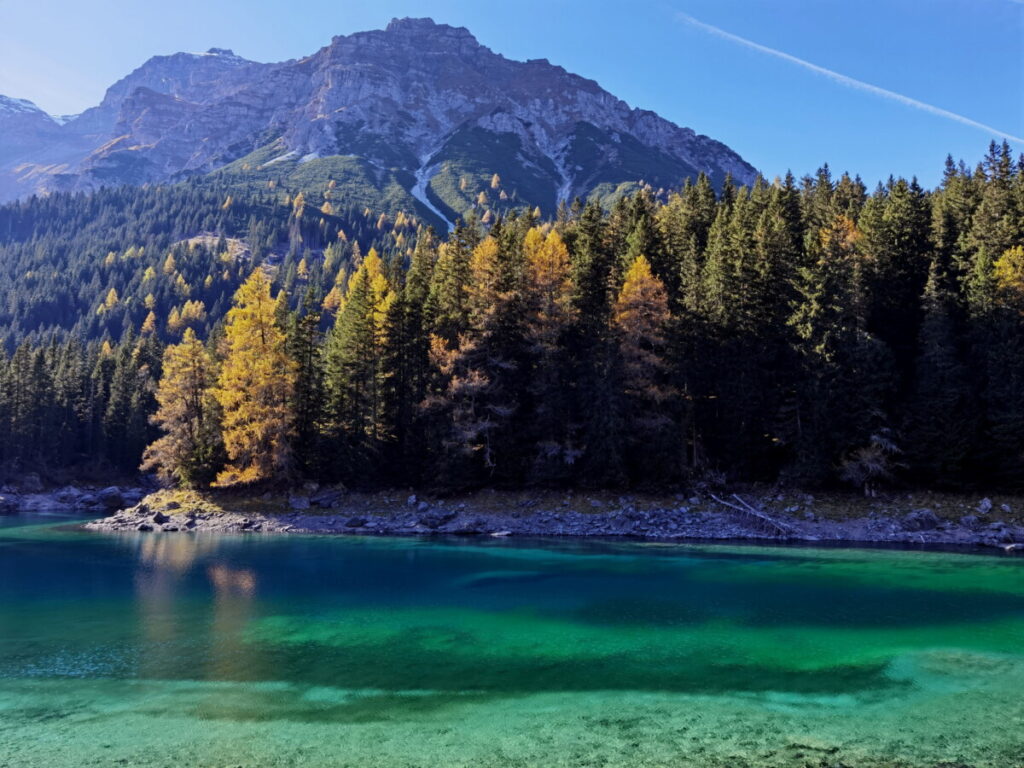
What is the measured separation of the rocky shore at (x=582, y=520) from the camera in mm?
38469

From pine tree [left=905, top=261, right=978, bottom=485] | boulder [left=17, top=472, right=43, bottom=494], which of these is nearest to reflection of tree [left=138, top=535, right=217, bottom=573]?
boulder [left=17, top=472, right=43, bottom=494]

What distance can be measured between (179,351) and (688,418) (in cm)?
4080

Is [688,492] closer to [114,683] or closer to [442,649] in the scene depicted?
[442,649]

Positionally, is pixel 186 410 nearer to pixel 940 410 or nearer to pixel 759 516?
pixel 759 516

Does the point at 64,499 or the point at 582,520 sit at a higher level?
the point at 582,520

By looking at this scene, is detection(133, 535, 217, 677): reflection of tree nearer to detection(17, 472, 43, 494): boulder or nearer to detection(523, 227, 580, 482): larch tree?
detection(523, 227, 580, 482): larch tree

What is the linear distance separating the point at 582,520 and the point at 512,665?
27.8 meters

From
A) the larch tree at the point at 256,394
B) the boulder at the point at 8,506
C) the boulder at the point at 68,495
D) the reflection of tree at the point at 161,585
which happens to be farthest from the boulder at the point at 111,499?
the reflection of tree at the point at 161,585

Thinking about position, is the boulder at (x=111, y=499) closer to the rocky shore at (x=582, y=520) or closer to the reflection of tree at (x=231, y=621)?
the rocky shore at (x=582, y=520)

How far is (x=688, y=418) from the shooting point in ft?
155

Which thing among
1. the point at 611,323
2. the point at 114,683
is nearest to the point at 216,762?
the point at 114,683

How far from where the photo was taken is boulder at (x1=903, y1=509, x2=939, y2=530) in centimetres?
3878

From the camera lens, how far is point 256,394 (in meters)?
48.5

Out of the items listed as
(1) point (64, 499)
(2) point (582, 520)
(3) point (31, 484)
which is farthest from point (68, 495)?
(2) point (582, 520)
